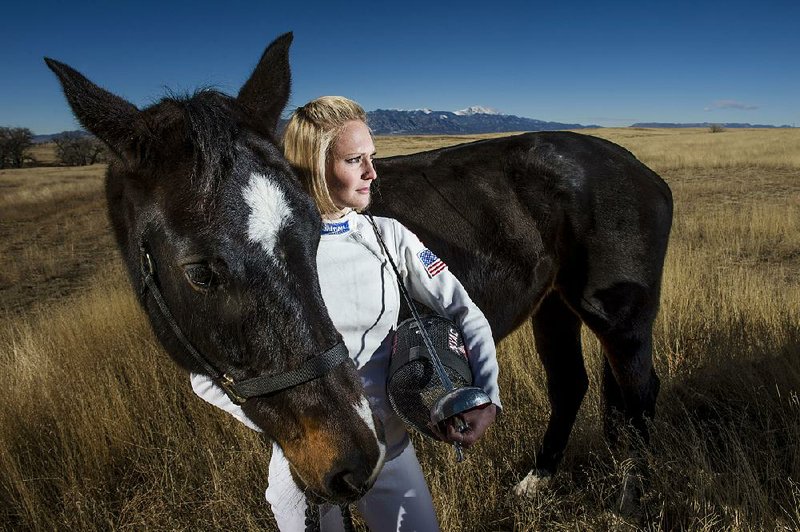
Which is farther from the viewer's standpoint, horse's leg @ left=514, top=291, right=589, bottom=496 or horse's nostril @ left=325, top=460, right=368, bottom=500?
horse's leg @ left=514, top=291, right=589, bottom=496

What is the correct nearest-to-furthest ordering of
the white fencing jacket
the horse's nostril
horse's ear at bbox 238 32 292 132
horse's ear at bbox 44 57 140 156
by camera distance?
the horse's nostril, horse's ear at bbox 44 57 140 156, the white fencing jacket, horse's ear at bbox 238 32 292 132

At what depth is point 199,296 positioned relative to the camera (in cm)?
150

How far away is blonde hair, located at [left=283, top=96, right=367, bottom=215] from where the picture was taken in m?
1.83

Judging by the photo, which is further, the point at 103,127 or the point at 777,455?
the point at 777,455

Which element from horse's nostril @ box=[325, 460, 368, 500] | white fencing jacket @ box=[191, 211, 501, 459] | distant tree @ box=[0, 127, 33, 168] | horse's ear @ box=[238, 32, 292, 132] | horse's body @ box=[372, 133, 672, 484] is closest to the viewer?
horse's nostril @ box=[325, 460, 368, 500]

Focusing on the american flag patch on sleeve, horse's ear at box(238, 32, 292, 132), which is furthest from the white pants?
horse's ear at box(238, 32, 292, 132)

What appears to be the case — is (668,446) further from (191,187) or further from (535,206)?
(191,187)

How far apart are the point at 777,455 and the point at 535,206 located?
6.94ft

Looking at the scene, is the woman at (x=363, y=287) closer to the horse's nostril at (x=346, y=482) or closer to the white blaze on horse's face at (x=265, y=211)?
the white blaze on horse's face at (x=265, y=211)

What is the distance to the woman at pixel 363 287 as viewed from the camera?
5.87 ft

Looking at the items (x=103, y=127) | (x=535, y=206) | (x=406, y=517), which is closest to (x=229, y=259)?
(x=103, y=127)

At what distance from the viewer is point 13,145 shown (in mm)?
48562

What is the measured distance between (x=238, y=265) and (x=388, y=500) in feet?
3.43

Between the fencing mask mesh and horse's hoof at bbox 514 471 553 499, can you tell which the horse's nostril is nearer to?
the fencing mask mesh
